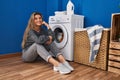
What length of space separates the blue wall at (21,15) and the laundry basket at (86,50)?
18.0 inches

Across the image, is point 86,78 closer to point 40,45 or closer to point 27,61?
point 40,45

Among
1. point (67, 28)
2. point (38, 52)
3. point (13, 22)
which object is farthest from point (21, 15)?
point (38, 52)

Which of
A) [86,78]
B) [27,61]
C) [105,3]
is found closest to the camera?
[86,78]

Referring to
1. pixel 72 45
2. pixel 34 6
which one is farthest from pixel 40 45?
pixel 34 6

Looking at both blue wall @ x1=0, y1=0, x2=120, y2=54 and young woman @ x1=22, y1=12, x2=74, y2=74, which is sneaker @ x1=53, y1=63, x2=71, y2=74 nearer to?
young woman @ x1=22, y1=12, x2=74, y2=74

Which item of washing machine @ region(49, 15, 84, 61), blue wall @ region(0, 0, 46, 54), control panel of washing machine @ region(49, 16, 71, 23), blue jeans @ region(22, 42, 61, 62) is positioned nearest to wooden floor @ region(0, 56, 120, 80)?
blue jeans @ region(22, 42, 61, 62)

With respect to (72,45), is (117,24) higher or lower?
higher

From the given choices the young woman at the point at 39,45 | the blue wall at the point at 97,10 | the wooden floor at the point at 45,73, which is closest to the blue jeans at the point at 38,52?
the young woman at the point at 39,45

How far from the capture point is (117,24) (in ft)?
6.40

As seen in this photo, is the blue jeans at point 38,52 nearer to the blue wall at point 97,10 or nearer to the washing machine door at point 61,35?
the washing machine door at point 61,35

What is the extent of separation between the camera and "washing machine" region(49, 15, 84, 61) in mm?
2258

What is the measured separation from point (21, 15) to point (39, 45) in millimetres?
970

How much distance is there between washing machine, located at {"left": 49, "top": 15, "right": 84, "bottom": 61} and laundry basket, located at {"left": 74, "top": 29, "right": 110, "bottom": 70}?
80 millimetres

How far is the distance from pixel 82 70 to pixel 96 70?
0.19 m
